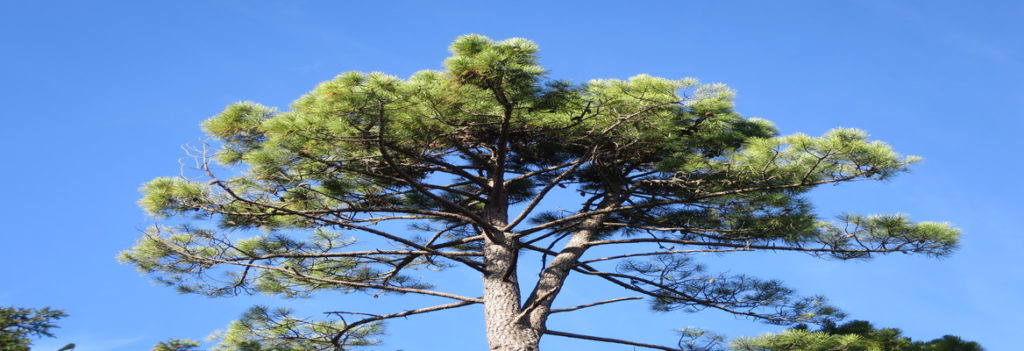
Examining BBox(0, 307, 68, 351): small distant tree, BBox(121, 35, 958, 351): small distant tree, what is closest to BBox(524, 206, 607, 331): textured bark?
BBox(121, 35, 958, 351): small distant tree

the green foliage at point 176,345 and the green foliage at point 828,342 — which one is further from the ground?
the green foliage at point 828,342

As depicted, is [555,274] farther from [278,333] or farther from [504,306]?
[278,333]

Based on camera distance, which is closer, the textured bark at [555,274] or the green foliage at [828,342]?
the textured bark at [555,274]

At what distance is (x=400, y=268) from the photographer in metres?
8.95

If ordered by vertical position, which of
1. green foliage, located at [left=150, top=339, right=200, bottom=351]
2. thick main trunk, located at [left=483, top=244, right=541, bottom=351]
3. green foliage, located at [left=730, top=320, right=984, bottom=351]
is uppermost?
thick main trunk, located at [left=483, top=244, right=541, bottom=351]

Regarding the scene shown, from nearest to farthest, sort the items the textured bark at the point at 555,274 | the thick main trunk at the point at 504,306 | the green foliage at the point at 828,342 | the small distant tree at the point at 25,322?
the small distant tree at the point at 25,322 → the thick main trunk at the point at 504,306 → the textured bark at the point at 555,274 → the green foliage at the point at 828,342

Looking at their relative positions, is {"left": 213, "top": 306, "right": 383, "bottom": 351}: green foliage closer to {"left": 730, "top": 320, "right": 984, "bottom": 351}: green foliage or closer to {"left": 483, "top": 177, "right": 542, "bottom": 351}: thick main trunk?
{"left": 483, "top": 177, "right": 542, "bottom": 351}: thick main trunk

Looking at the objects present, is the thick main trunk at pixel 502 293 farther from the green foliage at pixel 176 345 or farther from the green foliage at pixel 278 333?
the green foliage at pixel 176 345

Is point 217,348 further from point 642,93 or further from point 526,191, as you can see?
point 642,93

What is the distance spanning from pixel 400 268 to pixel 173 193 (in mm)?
2160

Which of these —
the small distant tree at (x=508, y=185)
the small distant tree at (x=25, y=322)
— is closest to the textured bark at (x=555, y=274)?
the small distant tree at (x=508, y=185)

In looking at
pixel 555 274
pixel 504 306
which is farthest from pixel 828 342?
pixel 504 306

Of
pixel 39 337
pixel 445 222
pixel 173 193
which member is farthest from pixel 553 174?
pixel 39 337

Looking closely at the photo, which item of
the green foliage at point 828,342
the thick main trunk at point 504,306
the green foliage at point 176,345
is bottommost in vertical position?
the green foliage at point 176,345
